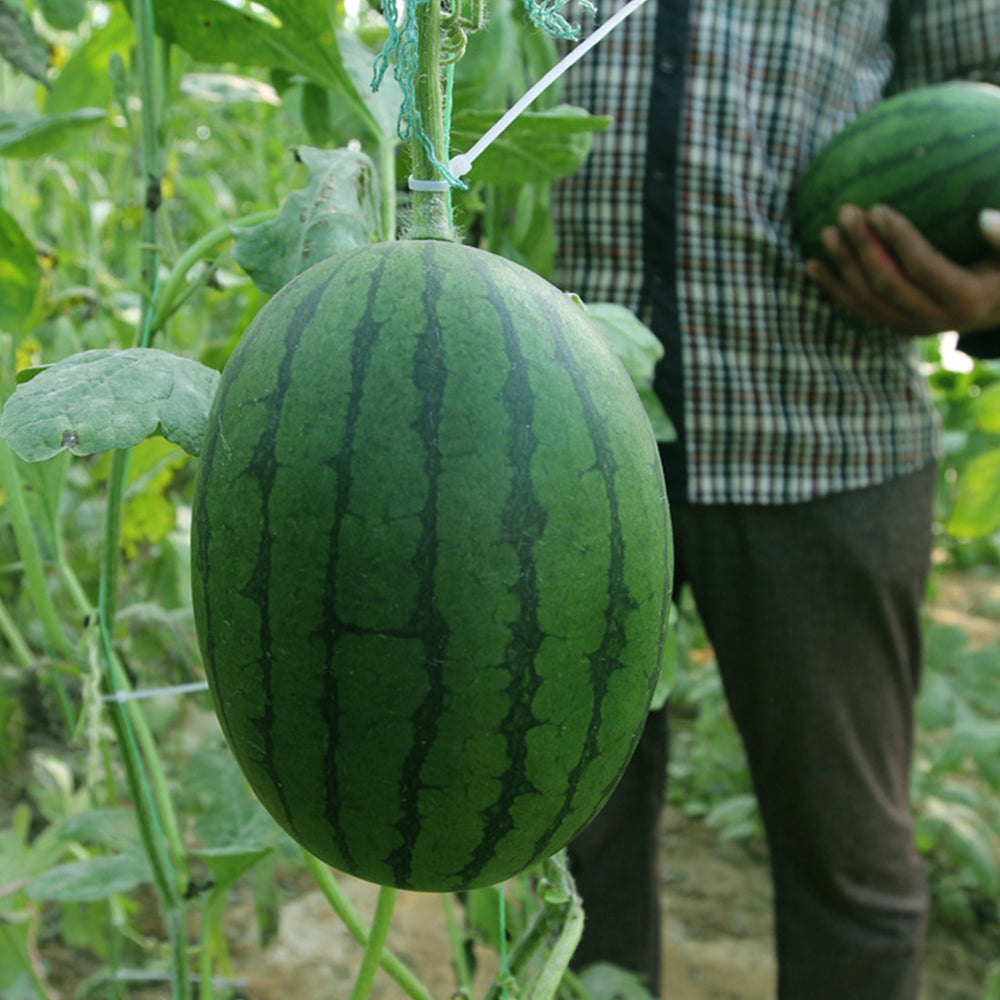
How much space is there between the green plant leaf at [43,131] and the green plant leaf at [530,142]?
0.36 metres

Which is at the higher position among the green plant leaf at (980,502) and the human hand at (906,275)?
the human hand at (906,275)

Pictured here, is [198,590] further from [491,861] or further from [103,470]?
[103,470]

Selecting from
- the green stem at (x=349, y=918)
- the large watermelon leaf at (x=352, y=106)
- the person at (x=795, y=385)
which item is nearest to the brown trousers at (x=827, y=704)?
the person at (x=795, y=385)

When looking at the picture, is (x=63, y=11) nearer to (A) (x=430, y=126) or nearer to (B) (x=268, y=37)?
(B) (x=268, y=37)

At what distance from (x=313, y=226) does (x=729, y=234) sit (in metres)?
1.05

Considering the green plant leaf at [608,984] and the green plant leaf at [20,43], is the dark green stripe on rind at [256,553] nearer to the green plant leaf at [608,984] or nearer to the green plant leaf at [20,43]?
the green plant leaf at [20,43]

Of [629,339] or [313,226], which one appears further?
[629,339]

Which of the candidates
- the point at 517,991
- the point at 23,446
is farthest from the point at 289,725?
the point at 517,991

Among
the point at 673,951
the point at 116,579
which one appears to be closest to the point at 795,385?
the point at 116,579

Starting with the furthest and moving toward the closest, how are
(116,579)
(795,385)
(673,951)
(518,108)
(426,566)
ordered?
(673,951) → (795,385) → (116,579) → (518,108) → (426,566)

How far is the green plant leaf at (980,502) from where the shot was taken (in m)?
2.52

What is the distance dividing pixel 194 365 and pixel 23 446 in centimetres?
13

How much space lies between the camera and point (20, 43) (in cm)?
112

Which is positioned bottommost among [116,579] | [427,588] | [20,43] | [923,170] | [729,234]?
[116,579]
